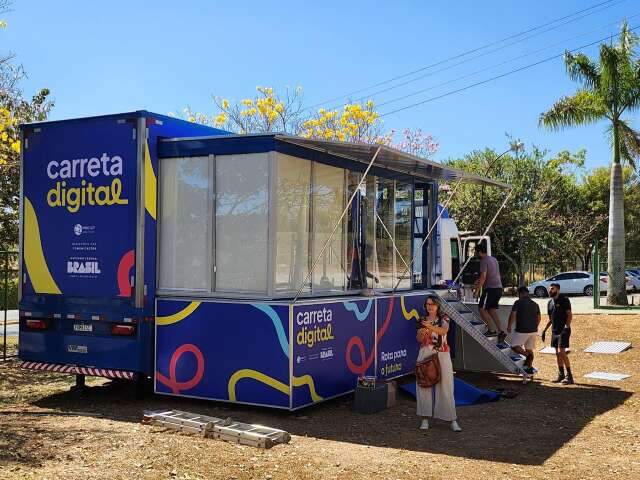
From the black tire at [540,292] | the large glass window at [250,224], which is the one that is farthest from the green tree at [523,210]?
the large glass window at [250,224]

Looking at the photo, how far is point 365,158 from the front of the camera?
10.4 m

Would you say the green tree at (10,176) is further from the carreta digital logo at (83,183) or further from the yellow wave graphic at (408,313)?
the yellow wave graphic at (408,313)

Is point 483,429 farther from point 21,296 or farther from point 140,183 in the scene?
point 21,296

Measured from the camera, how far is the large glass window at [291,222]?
903cm

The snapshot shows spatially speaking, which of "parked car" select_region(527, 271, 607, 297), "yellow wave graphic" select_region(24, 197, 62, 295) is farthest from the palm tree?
"yellow wave graphic" select_region(24, 197, 62, 295)

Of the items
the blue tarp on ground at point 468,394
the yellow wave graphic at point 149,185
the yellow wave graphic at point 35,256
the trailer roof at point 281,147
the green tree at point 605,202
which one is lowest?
the blue tarp on ground at point 468,394

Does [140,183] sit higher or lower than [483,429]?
higher

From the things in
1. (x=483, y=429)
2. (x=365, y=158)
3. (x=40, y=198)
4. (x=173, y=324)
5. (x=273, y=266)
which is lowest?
(x=483, y=429)

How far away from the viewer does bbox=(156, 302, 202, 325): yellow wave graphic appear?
9.09 m

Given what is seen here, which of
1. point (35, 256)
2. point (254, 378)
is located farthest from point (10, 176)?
point (254, 378)

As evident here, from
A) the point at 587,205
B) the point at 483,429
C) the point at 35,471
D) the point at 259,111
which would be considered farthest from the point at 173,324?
the point at 587,205

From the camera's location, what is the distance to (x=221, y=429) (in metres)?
7.41

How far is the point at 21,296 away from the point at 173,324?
94.4 inches

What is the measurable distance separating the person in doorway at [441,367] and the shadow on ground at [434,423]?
20cm
